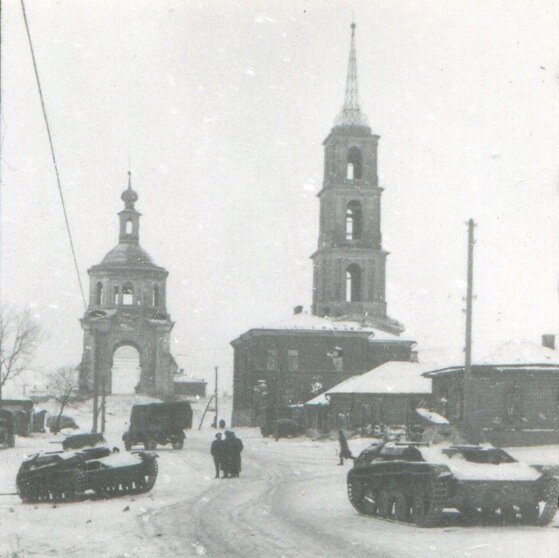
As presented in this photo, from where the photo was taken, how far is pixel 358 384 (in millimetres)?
59094

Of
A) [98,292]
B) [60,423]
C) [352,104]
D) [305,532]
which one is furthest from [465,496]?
[98,292]

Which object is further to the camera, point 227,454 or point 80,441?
point 80,441

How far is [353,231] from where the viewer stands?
80000mm

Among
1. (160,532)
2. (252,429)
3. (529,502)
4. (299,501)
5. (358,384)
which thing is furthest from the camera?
(252,429)

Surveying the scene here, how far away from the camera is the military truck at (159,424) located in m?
42.9

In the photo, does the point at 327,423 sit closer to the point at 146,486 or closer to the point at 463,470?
the point at 146,486

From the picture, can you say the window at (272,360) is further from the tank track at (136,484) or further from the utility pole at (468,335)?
the tank track at (136,484)

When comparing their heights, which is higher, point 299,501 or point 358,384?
point 358,384

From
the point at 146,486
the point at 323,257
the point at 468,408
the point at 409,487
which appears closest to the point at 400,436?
the point at 468,408

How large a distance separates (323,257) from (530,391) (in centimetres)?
3528

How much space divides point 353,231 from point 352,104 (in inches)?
376

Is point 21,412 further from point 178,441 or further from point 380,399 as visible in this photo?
point 380,399

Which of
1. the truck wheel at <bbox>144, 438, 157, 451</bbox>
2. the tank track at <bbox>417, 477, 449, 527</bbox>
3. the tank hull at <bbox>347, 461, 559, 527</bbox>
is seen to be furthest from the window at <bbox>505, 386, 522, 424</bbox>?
the tank track at <bbox>417, 477, 449, 527</bbox>

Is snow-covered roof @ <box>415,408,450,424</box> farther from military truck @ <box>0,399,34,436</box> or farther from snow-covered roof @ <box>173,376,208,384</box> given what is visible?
snow-covered roof @ <box>173,376,208,384</box>
